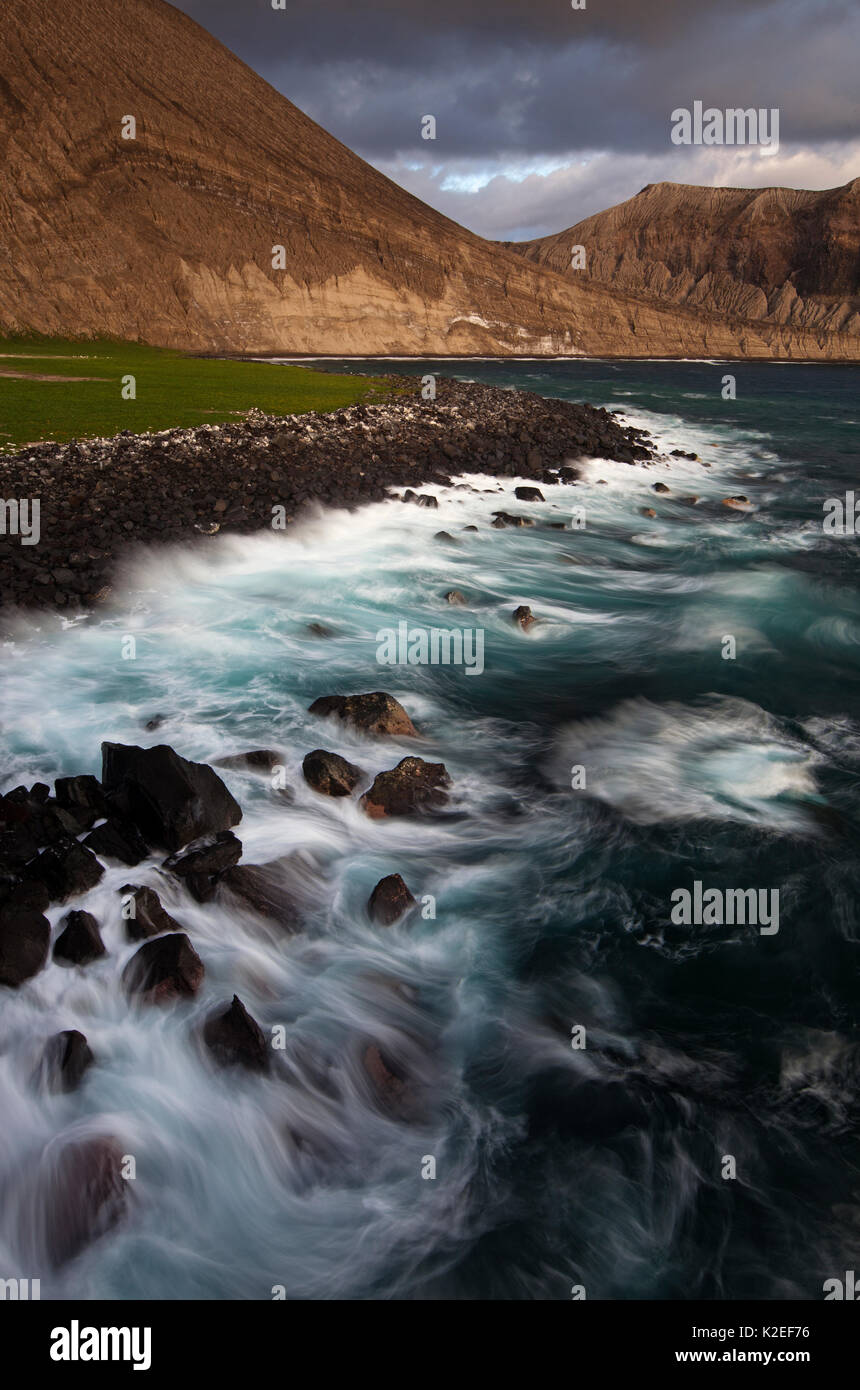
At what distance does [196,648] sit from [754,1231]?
31.6 ft

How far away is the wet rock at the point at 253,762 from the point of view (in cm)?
860

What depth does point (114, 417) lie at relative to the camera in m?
Result: 23.2

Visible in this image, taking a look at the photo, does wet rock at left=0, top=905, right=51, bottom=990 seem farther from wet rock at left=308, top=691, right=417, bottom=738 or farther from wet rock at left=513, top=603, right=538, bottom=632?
wet rock at left=513, top=603, right=538, bottom=632

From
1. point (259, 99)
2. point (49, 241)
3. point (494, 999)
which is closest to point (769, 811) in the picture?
point (494, 999)

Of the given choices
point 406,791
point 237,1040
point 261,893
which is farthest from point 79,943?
point 406,791

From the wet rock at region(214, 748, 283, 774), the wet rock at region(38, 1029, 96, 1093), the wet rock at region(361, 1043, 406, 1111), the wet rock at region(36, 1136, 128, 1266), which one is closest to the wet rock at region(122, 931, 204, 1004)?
the wet rock at region(38, 1029, 96, 1093)

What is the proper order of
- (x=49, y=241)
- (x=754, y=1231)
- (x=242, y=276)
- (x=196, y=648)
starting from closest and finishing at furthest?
(x=754, y=1231) < (x=196, y=648) < (x=49, y=241) < (x=242, y=276)

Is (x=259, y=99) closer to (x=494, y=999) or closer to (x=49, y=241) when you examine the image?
(x=49, y=241)

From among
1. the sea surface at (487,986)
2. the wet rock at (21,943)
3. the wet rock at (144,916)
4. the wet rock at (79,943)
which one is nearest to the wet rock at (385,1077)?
the sea surface at (487,986)

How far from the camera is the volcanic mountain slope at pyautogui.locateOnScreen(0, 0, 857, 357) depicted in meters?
65.8

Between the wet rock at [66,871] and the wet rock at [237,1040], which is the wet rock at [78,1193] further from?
the wet rock at [66,871]

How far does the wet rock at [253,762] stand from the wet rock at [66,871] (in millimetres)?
2289

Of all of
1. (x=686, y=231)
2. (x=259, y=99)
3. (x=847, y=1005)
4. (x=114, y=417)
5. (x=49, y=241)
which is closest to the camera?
(x=847, y=1005)

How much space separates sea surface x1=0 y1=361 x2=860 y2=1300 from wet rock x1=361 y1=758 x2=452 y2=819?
6.9 inches
